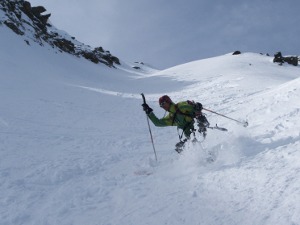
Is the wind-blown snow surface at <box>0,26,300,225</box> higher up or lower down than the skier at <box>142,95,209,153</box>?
lower down

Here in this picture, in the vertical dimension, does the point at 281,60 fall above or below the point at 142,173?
above

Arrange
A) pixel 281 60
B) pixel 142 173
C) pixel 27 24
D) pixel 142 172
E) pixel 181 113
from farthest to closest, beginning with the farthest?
pixel 281 60 → pixel 27 24 → pixel 181 113 → pixel 142 172 → pixel 142 173

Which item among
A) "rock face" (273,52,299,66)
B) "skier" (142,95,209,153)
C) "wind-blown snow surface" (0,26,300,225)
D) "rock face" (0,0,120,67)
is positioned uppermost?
"rock face" (0,0,120,67)

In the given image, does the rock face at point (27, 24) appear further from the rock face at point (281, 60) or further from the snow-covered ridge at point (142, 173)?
the rock face at point (281, 60)

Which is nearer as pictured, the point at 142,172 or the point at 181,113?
the point at 142,172

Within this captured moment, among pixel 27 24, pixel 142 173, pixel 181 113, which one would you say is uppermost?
pixel 27 24

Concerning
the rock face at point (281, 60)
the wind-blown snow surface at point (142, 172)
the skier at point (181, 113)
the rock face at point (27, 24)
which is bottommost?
the wind-blown snow surface at point (142, 172)

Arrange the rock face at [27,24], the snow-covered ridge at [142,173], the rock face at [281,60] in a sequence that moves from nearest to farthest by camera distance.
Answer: the snow-covered ridge at [142,173], the rock face at [27,24], the rock face at [281,60]

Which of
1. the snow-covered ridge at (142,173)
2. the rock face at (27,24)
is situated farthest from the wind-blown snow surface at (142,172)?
the rock face at (27,24)

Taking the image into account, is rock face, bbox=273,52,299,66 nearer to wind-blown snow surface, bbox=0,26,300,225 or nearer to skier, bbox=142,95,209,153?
wind-blown snow surface, bbox=0,26,300,225

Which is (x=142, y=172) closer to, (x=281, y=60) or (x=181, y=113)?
(x=181, y=113)

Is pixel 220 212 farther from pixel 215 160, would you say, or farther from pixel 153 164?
pixel 153 164

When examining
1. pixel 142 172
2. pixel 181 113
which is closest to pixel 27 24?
pixel 181 113

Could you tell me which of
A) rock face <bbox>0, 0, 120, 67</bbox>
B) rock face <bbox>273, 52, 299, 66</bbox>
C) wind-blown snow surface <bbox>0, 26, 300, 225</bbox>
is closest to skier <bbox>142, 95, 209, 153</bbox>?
wind-blown snow surface <bbox>0, 26, 300, 225</bbox>
